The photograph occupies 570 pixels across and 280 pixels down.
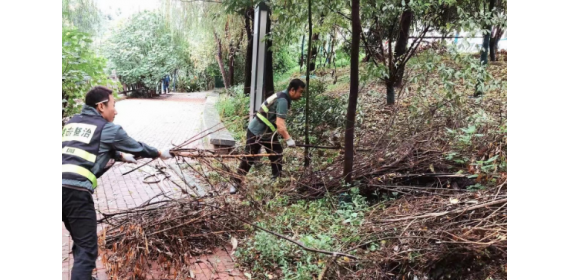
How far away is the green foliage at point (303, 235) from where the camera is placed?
3.30 meters

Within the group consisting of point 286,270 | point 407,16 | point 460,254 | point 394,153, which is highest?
point 407,16

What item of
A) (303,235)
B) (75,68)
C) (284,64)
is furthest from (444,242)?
(284,64)

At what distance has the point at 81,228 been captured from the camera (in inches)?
107

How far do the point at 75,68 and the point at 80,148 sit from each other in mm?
3122

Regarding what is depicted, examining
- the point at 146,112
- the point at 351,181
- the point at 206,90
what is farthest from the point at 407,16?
the point at 206,90

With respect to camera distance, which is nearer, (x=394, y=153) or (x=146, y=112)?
(x=394, y=153)

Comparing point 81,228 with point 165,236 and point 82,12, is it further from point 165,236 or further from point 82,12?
point 82,12

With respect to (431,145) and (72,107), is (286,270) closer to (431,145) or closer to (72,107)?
(431,145)

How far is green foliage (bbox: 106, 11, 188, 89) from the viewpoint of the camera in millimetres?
17516

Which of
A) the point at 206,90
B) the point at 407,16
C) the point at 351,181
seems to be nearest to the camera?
the point at 351,181

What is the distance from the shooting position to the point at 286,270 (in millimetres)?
3211

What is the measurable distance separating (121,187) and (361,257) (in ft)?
11.9

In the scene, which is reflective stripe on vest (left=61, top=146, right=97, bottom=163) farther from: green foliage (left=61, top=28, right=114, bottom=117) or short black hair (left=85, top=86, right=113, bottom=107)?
green foliage (left=61, top=28, right=114, bottom=117)
